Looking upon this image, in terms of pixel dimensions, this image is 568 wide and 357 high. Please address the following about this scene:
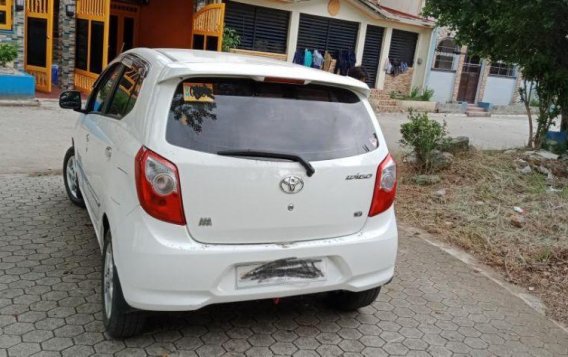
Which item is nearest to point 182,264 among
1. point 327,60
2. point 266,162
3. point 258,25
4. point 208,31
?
point 266,162

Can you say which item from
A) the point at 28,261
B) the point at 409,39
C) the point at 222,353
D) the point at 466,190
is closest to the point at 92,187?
the point at 28,261

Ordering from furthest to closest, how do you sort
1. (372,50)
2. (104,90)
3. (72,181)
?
(372,50) → (72,181) → (104,90)

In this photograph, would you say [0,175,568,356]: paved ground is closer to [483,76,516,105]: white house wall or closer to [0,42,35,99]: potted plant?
[0,42,35,99]: potted plant

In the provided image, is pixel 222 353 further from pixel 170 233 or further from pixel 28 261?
pixel 28 261

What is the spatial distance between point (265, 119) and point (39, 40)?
11149 millimetres

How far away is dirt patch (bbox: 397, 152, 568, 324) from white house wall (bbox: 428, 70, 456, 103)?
14.2m

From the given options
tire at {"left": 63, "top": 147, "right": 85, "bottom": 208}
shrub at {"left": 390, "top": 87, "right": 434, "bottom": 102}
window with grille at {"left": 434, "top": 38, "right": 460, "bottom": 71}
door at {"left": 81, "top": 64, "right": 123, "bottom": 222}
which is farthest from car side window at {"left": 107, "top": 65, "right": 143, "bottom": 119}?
window with grille at {"left": 434, "top": 38, "right": 460, "bottom": 71}

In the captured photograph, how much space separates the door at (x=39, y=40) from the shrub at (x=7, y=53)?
0.61 meters

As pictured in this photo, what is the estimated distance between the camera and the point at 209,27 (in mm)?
13898

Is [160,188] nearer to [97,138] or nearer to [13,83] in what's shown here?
[97,138]

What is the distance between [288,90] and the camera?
3.04 meters

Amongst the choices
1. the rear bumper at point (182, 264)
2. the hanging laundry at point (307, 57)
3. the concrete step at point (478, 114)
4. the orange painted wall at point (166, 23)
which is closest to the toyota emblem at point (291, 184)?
the rear bumper at point (182, 264)

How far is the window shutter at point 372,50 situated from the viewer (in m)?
19.6

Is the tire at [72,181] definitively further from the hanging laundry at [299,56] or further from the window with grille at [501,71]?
the window with grille at [501,71]
